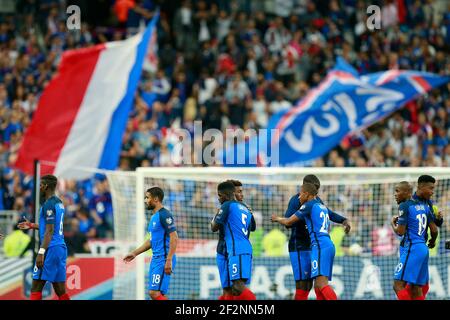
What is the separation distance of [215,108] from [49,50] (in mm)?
4591

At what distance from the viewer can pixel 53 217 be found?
14.2 m

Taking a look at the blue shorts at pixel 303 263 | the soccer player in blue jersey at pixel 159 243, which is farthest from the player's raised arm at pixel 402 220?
the soccer player in blue jersey at pixel 159 243

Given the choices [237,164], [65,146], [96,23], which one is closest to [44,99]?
[65,146]

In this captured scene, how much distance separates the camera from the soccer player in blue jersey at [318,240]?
13734 mm

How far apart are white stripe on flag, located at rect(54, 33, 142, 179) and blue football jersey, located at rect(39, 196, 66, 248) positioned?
4.78 meters

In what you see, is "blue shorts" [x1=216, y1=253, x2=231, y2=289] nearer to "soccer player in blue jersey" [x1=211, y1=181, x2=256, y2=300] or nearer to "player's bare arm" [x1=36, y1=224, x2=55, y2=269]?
"soccer player in blue jersey" [x1=211, y1=181, x2=256, y2=300]

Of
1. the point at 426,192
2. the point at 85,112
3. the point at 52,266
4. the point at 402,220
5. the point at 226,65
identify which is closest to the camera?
the point at 402,220

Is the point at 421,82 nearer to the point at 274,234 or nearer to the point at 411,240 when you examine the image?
the point at 274,234

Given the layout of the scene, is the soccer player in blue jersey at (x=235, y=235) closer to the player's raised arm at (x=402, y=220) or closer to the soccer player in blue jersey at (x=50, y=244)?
the player's raised arm at (x=402, y=220)

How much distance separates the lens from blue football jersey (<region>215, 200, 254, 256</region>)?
13977 mm

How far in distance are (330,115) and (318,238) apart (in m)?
7.30

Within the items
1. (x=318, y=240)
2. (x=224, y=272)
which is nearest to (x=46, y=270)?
(x=224, y=272)

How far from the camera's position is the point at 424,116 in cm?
2486
